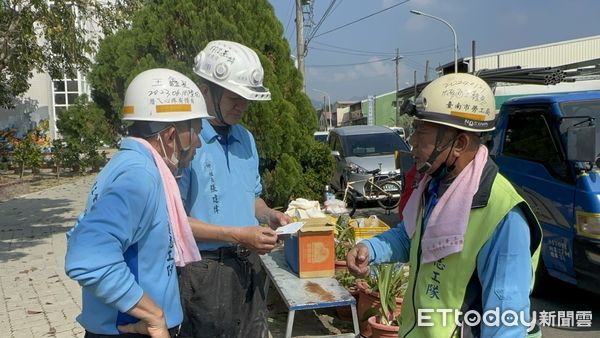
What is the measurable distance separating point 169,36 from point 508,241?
241 inches

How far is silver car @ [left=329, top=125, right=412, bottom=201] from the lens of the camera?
36.5 ft

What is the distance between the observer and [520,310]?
168 centimetres

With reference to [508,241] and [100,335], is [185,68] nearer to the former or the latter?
[100,335]

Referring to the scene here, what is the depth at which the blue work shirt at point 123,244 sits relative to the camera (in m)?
1.73

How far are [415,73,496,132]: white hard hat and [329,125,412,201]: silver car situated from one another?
8.73m

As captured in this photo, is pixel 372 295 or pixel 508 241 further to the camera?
pixel 372 295

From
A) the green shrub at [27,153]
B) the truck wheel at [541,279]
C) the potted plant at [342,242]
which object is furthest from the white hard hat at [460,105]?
the green shrub at [27,153]

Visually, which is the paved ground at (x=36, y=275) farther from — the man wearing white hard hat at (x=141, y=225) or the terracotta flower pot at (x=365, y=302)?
the man wearing white hard hat at (x=141, y=225)

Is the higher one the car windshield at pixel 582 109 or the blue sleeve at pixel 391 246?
the car windshield at pixel 582 109

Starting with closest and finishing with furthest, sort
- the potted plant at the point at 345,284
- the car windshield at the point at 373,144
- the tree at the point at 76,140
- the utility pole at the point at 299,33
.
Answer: the potted plant at the point at 345,284, the car windshield at the point at 373,144, the utility pole at the point at 299,33, the tree at the point at 76,140

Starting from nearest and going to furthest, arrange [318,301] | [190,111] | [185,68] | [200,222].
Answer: [190,111], [200,222], [318,301], [185,68]

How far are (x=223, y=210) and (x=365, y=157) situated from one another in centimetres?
935

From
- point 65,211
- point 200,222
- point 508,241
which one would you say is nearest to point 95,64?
point 65,211

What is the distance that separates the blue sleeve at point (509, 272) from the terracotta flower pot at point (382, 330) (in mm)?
2488
